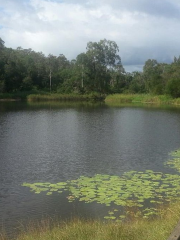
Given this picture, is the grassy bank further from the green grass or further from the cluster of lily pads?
the cluster of lily pads

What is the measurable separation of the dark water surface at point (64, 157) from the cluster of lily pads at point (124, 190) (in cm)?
52

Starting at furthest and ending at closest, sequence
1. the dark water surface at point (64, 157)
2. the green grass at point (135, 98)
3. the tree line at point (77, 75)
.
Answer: the tree line at point (77, 75), the green grass at point (135, 98), the dark water surface at point (64, 157)

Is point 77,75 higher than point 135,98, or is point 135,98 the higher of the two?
point 77,75

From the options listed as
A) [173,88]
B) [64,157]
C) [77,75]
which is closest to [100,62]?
[77,75]

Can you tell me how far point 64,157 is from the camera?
19.3 meters

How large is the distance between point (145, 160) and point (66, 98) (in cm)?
7251

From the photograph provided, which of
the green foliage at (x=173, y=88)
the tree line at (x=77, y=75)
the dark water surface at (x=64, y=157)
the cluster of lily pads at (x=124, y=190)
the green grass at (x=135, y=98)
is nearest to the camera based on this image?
the cluster of lily pads at (x=124, y=190)

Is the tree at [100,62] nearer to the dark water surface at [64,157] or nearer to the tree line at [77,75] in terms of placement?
the tree line at [77,75]

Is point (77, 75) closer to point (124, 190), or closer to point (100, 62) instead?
point (100, 62)

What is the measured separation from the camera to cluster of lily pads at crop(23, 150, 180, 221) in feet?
36.8

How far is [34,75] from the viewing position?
95.9 metres

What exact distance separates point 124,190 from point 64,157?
6.92 meters

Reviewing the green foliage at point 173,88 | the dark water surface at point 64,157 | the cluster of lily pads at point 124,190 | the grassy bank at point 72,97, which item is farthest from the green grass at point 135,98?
the cluster of lily pads at point 124,190

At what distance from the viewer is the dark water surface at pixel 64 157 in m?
11.3
